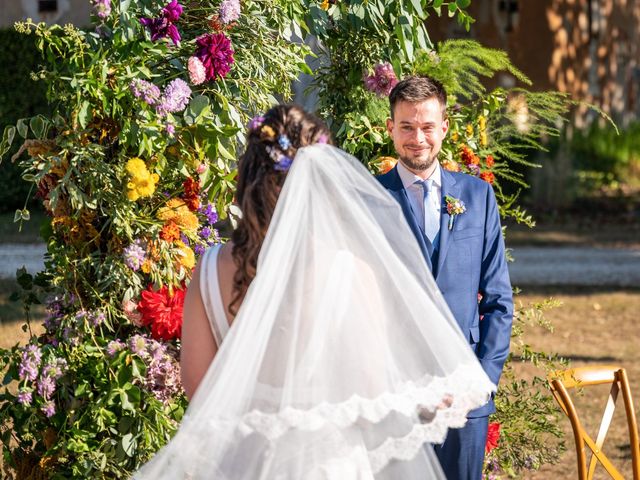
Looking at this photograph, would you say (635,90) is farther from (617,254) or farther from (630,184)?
(617,254)

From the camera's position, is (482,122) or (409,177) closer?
(409,177)

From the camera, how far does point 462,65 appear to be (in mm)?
4785

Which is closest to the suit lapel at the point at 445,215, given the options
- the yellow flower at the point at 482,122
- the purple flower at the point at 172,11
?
the purple flower at the point at 172,11

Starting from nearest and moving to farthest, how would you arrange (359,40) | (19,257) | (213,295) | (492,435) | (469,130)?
(213,295) → (492,435) → (359,40) → (469,130) → (19,257)

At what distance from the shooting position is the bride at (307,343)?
2.44 m

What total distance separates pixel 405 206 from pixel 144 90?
3.04 feet

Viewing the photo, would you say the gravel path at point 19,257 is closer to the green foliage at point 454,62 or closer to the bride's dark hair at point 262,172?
the green foliage at point 454,62

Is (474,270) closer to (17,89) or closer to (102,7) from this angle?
(102,7)

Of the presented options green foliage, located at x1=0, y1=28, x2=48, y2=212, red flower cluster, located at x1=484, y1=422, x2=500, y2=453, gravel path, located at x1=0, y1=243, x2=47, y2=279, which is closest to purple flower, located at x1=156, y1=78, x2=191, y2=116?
red flower cluster, located at x1=484, y1=422, x2=500, y2=453

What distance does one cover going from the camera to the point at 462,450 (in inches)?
135

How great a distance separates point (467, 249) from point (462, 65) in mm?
1532

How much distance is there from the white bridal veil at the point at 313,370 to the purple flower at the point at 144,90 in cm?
123

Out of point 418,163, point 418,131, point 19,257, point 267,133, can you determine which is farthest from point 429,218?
point 19,257

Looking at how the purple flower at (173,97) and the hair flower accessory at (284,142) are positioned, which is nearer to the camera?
the hair flower accessory at (284,142)
